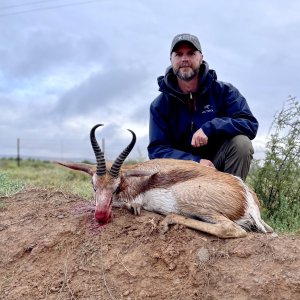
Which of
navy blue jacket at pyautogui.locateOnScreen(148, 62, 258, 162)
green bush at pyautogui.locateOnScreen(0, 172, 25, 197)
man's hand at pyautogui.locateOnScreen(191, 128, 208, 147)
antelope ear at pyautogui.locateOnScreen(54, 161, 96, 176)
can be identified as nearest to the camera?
antelope ear at pyautogui.locateOnScreen(54, 161, 96, 176)

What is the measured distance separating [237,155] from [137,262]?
3104 mm

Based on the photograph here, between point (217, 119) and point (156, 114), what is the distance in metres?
1.16

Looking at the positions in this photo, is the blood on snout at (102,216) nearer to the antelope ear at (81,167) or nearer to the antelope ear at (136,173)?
the antelope ear at (136,173)

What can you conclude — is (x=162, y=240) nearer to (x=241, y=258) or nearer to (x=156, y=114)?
(x=241, y=258)

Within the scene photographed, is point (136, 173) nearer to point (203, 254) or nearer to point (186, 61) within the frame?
point (203, 254)

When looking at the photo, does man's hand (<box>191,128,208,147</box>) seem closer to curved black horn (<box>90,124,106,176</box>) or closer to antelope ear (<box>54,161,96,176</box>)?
antelope ear (<box>54,161,96,176</box>)

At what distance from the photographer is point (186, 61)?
8.35 meters

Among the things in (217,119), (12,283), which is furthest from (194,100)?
(12,283)

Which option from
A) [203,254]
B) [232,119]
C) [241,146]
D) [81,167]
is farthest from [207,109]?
[203,254]

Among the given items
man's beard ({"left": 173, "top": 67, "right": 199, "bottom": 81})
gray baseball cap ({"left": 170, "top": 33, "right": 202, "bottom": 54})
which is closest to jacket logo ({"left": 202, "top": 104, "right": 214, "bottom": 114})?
man's beard ({"left": 173, "top": 67, "right": 199, "bottom": 81})

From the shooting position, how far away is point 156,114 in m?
8.70

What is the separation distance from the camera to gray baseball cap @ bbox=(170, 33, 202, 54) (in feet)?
27.5

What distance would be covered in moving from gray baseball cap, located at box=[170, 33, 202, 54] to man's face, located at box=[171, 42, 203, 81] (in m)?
0.07

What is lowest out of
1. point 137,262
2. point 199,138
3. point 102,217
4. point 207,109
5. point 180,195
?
point 137,262
